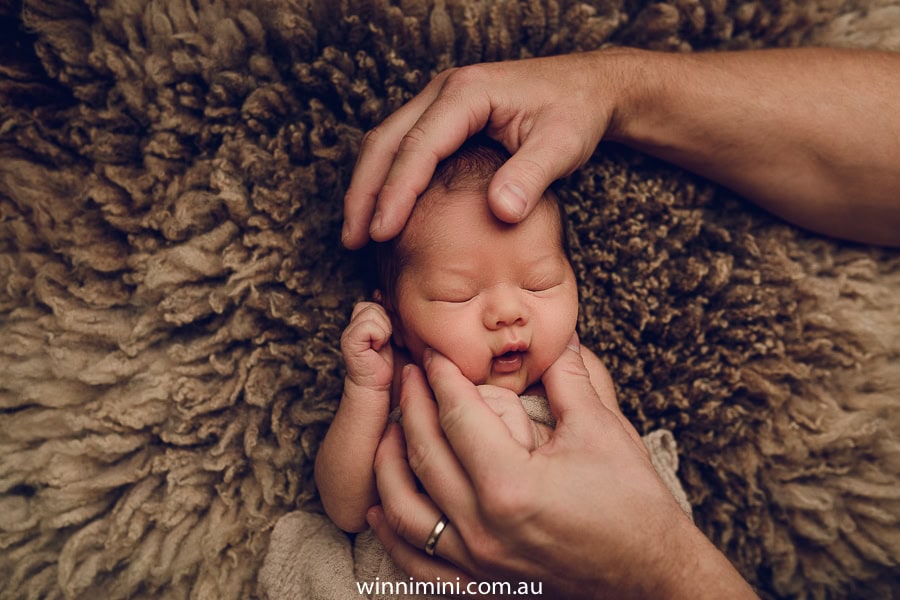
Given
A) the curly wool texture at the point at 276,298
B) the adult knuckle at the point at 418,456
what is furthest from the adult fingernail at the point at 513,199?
the adult knuckle at the point at 418,456

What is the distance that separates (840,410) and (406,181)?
2.48ft

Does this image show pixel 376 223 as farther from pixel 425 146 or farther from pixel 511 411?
pixel 511 411

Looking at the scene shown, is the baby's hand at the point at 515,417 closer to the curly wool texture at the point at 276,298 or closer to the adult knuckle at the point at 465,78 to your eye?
the curly wool texture at the point at 276,298

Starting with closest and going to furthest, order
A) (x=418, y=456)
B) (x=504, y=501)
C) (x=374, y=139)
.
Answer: (x=504, y=501)
(x=418, y=456)
(x=374, y=139)

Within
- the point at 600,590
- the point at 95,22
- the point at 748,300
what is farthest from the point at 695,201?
the point at 95,22

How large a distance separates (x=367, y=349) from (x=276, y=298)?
172 millimetres

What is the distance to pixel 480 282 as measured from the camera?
919 mm

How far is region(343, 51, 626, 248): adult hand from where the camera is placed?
88 centimetres

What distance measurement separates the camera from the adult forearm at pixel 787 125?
1.03 meters

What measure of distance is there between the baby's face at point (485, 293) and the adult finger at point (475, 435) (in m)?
0.07

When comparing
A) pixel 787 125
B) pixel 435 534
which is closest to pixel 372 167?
pixel 435 534

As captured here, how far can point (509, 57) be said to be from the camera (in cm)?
104

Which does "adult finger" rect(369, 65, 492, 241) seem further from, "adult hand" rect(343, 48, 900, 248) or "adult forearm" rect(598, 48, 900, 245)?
"adult forearm" rect(598, 48, 900, 245)

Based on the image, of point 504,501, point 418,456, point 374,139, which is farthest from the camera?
point 374,139
